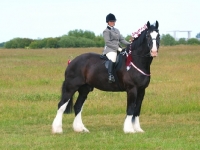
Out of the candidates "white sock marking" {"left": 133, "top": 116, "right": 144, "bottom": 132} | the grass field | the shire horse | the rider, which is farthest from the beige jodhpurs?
the grass field

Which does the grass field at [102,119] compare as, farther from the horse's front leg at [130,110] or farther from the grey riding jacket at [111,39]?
the grey riding jacket at [111,39]

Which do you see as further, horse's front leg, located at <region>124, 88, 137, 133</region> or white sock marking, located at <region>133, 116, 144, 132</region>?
white sock marking, located at <region>133, 116, 144, 132</region>

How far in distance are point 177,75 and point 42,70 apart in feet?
26.8

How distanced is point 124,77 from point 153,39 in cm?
110

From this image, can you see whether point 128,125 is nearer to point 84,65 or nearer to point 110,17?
point 84,65

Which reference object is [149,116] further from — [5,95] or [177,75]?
[177,75]

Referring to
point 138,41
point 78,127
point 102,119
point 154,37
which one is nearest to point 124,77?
point 138,41

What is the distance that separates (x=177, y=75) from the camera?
24.6 m

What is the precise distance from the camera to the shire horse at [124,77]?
10.7 m

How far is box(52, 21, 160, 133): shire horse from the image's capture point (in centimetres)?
1070

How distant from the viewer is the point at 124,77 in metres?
10.8

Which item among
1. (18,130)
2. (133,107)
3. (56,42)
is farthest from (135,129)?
(56,42)

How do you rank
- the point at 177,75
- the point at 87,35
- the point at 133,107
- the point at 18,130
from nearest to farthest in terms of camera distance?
1. the point at 133,107
2. the point at 18,130
3. the point at 177,75
4. the point at 87,35

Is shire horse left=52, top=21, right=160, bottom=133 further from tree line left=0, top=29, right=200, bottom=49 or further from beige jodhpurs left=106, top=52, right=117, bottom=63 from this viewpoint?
tree line left=0, top=29, right=200, bottom=49
